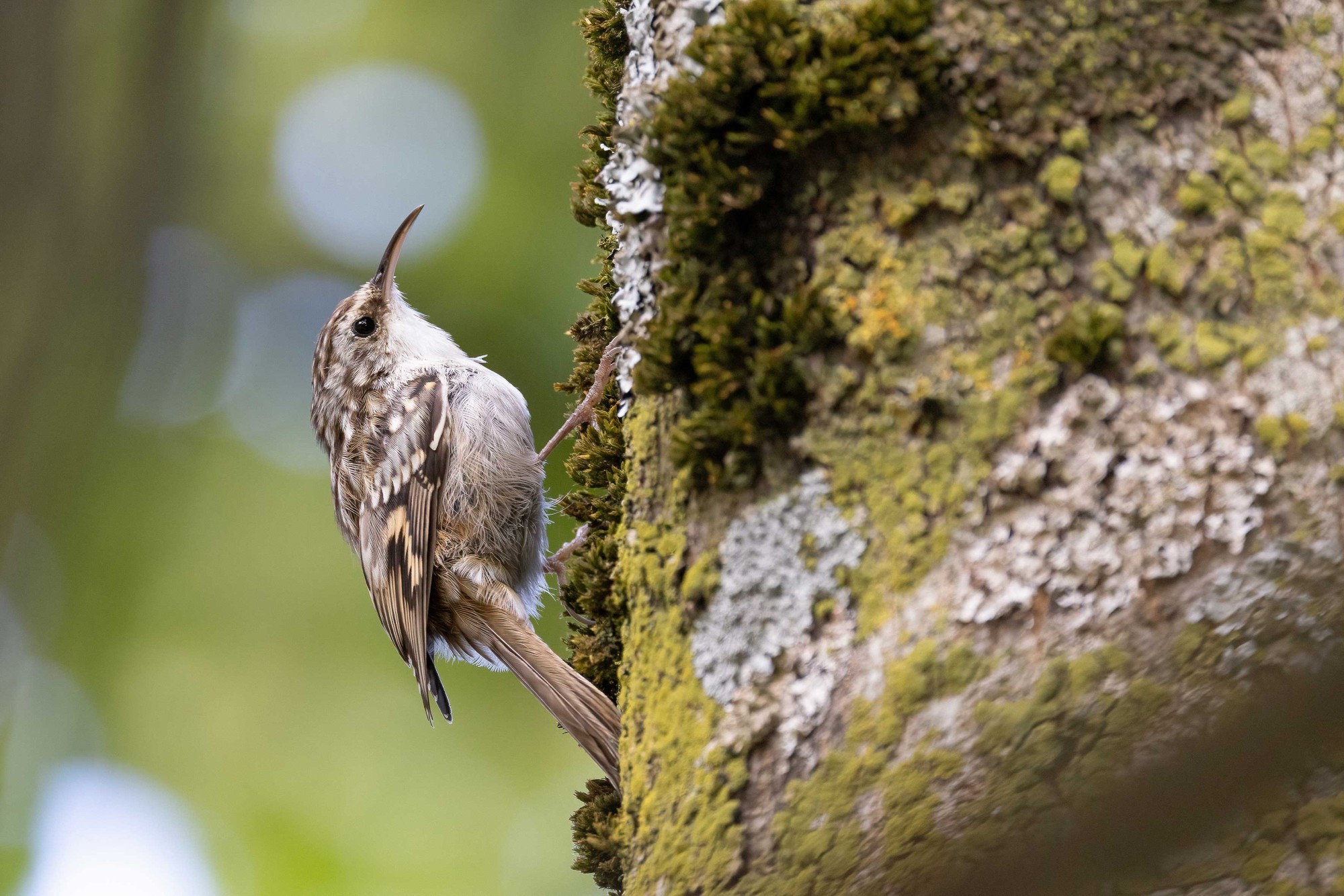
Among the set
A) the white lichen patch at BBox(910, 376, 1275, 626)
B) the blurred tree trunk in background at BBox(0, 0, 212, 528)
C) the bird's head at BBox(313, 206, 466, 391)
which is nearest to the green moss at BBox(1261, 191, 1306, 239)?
the white lichen patch at BBox(910, 376, 1275, 626)

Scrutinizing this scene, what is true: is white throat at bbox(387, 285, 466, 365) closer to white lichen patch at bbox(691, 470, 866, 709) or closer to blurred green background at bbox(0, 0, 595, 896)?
blurred green background at bbox(0, 0, 595, 896)

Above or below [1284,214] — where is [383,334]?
above

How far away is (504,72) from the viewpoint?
440cm

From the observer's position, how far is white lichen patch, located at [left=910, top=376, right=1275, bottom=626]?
4.25 feet

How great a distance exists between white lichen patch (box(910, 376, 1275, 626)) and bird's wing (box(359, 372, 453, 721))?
2.61 meters

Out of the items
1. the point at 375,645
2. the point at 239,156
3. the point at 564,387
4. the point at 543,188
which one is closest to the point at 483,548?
the point at 564,387

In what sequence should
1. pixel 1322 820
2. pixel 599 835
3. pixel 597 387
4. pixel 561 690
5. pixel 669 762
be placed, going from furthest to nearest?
pixel 597 387, pixel 561 690, pixel 599 835, pixel 669 762, pixel 1322 820

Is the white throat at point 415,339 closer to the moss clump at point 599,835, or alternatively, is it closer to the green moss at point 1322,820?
the moss clump at point 599,835

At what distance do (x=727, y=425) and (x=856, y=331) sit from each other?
0.24 m

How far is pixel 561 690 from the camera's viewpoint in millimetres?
2660

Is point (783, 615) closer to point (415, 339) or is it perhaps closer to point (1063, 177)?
point (1063, 177)

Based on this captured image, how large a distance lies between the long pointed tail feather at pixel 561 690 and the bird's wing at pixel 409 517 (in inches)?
12.6

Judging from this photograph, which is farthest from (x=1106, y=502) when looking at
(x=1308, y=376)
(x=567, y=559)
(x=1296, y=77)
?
(x=567, y=559)

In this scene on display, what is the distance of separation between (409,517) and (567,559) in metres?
0.83
